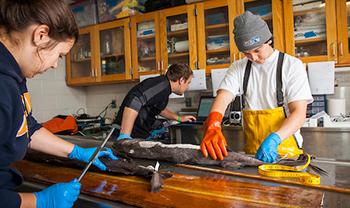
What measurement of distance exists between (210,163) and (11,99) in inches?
29.7

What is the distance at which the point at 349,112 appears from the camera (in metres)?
2.25

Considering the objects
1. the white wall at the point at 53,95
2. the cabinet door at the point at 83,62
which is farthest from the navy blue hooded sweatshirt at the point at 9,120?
the white wall at the point at 53,95

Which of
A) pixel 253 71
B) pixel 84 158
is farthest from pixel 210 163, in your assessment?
pixel 253 71

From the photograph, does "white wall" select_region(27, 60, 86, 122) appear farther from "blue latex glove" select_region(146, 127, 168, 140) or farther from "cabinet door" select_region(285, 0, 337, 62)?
"cabinet door" select_region(285, 0, 337, 62)

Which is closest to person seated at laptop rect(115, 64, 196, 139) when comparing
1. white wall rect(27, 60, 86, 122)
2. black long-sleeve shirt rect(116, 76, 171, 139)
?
black long-sleeve shirt rect(116, 76, 171, 139)

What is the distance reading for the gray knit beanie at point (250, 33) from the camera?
1294 millimetres

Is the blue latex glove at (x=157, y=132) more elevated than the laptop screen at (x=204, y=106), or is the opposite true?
the laptop screen at (x=204, y=106)

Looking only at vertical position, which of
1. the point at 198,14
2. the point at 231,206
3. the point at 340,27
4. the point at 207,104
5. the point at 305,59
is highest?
the point at 198,14

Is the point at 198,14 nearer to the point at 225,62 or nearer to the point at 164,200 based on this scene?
the point at 225,62

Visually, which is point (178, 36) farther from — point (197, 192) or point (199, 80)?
point (197, 192)

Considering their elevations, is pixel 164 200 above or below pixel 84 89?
below

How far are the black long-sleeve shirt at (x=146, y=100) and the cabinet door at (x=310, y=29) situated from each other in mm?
1082

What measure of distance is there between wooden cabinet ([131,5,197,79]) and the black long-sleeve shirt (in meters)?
0.63

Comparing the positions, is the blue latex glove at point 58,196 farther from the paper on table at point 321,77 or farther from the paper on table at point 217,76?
the paper on table at point 321,77
